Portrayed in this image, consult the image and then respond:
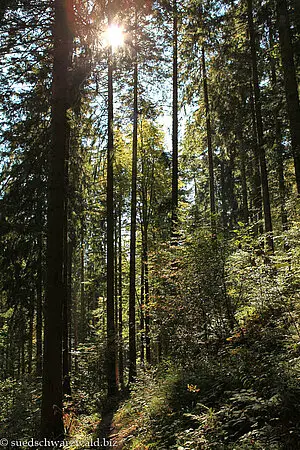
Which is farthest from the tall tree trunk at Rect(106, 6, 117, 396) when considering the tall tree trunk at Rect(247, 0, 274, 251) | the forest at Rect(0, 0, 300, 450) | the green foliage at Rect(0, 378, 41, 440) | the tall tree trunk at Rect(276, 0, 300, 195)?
the tall tree trunk at Rect(276, 0, 300, 195)

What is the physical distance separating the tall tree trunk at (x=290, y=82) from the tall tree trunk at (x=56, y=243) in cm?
481

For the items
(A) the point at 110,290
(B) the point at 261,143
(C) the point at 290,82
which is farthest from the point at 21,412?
(C) the point at 290,82

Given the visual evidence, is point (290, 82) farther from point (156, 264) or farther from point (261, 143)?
point (156, 264)

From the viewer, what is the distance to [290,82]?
26.1 ft

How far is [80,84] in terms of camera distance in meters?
7.29

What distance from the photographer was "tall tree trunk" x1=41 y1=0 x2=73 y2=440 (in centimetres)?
621

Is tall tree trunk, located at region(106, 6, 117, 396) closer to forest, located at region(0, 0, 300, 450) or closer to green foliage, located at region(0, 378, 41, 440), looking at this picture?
forest, located at region(0, 0, 300, 450)

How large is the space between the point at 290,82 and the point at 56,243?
619cm

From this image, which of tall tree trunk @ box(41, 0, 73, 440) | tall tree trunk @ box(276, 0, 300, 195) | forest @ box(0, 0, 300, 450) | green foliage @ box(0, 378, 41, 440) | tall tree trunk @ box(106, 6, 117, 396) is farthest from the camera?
tall tree trunk @ box(106, 6, 117, 396)

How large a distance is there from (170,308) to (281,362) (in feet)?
11.2

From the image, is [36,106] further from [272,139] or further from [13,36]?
[272,139]

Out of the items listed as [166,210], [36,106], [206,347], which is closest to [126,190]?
[166,210]

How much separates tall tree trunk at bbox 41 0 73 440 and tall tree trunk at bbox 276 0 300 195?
15.8 feet

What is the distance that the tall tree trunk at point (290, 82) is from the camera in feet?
25.3
